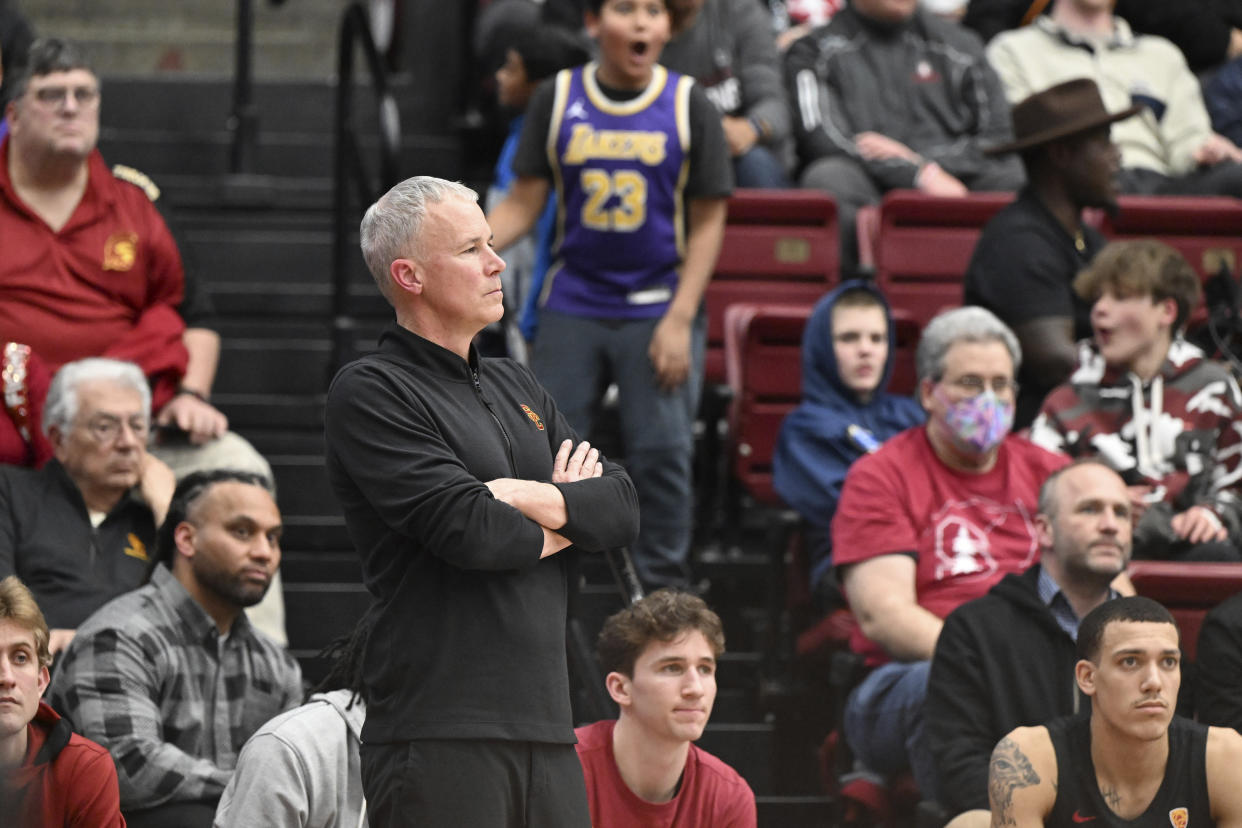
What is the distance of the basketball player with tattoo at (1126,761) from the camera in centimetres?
343

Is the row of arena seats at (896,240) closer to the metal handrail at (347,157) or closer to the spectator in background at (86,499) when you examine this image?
the metal handrail at (347,157)

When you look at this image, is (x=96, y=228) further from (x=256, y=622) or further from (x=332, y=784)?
(x=332, y=784)

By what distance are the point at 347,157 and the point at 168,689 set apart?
2.76 metres

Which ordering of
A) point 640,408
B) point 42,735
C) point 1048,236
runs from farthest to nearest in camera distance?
point 1048,236 < point 640,408 < point 42,735

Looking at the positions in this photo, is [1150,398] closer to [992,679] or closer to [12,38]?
[992,679]

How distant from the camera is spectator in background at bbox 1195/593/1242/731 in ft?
12.5

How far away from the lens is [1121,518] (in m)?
4.08

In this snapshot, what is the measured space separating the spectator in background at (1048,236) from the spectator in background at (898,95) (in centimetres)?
90

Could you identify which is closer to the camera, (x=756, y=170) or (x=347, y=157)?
(x=347, y=157)

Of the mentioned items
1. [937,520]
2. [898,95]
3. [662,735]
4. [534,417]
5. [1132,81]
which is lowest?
[662,735]

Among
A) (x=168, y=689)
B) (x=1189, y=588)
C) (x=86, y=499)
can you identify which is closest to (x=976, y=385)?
(x=1189, y=588)

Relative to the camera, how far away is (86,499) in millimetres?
4582

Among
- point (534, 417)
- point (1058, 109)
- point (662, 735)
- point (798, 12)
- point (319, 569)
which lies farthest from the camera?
point (798, 12)

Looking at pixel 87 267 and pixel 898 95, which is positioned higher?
pixel 898 95
